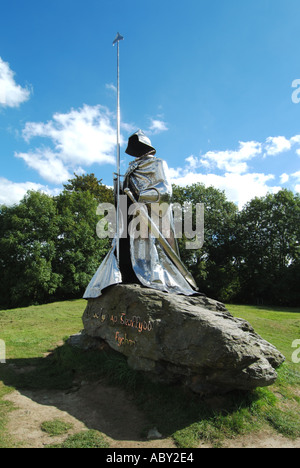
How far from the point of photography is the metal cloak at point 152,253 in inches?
249

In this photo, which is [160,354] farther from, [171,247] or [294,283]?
[294,283]

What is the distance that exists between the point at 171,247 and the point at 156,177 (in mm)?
1612

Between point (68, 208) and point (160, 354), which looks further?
point (68, 208)

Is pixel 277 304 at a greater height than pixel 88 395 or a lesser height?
lesser

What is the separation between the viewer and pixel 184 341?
15.3ft

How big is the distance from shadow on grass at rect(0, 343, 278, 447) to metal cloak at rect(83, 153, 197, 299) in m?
1.58

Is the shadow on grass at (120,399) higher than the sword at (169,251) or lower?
lower

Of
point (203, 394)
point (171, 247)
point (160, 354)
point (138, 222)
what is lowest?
point (203, 394)

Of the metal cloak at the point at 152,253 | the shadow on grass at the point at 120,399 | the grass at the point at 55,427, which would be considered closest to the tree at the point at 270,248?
the metal cloak at the point at 152,253

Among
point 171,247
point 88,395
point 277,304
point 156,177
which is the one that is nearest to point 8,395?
point 88,395

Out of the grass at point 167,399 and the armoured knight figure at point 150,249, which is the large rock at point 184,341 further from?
the armoured knight figure at point 150,249

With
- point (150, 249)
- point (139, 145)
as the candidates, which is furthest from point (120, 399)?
point (139, 145)

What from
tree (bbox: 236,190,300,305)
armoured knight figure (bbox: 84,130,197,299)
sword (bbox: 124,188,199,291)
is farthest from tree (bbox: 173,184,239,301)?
sword (bbox: 124,188,199,291)

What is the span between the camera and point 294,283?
86.8ft
